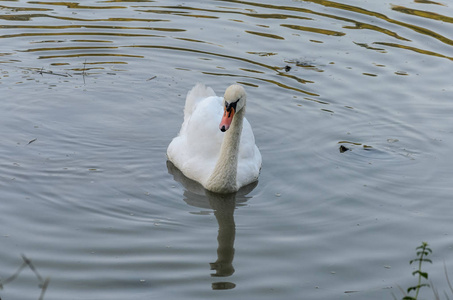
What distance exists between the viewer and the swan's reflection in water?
8031 millimetres

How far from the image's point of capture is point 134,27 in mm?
15445

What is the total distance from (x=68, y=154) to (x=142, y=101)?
86.1 inches

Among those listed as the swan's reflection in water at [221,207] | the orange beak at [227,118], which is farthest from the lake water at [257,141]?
the orange beak at [227,118]

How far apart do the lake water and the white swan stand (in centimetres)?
19

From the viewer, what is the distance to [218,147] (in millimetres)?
10469

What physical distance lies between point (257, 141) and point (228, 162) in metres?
1.52

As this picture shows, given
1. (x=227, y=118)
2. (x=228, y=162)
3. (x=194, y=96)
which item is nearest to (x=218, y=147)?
(x=228, y=162)

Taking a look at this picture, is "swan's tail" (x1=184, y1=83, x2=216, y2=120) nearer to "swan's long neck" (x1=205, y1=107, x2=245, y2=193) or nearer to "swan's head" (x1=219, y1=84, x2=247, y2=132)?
"swan's long neck" (x1=205, y1=107, x2=245, y2=193)

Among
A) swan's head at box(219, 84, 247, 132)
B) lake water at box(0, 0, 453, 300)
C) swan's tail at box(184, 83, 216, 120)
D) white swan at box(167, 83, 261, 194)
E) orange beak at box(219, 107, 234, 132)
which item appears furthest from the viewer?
swan's tail at box(184, 83, 216, 120)

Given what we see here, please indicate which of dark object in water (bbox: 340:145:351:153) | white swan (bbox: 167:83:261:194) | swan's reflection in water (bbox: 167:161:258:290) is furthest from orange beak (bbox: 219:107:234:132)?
dark object in water (bbox: 340:145:351:153)

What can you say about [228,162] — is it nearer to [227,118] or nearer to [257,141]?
[227,118]

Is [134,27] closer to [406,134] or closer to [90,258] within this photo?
[406,134]

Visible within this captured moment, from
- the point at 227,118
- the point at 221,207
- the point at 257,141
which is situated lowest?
the point at 221,207

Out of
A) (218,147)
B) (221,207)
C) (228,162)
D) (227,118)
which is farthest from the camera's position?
(218,147)
